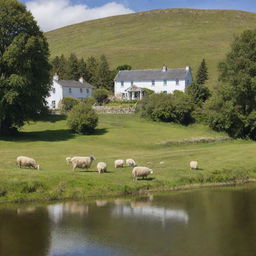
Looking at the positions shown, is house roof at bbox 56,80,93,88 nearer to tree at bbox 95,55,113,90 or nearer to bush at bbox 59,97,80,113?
bush at bbox 59,97,80,113

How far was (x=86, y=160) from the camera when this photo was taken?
1347 inches

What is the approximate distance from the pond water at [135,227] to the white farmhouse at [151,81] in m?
81.5

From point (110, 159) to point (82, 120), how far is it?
72.4 ft

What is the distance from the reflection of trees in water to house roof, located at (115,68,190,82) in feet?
294

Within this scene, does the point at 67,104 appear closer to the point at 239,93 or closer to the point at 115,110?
the point at 115,110

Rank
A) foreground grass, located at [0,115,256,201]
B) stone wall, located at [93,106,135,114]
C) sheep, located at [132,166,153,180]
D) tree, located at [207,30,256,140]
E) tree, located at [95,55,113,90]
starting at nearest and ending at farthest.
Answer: foreground grass, located at [0,115,256,201] < sheep, located at [132,166,153,180] < tree, located at [207,30,256,140] < stone wall, located at [93,106,135,114] < tree, located at [95,55,113,90]

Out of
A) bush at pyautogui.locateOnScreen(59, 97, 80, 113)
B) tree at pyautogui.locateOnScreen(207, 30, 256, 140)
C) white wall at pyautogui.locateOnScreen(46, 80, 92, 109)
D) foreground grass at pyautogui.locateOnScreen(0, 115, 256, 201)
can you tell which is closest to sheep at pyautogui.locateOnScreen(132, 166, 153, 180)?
foreground grass at pyautogui.locateOnScreen(0, 115, 256, 201)

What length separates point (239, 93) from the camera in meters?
65.8

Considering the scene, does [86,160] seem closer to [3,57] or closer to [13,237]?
[13,237]

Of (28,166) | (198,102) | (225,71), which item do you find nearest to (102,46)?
(198,102)

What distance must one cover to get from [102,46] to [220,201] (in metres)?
177

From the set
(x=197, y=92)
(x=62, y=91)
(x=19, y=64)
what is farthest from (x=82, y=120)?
(x=62, y=91)

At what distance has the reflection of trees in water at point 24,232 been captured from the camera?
1852cm

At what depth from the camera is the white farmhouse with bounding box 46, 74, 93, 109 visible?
102 m
